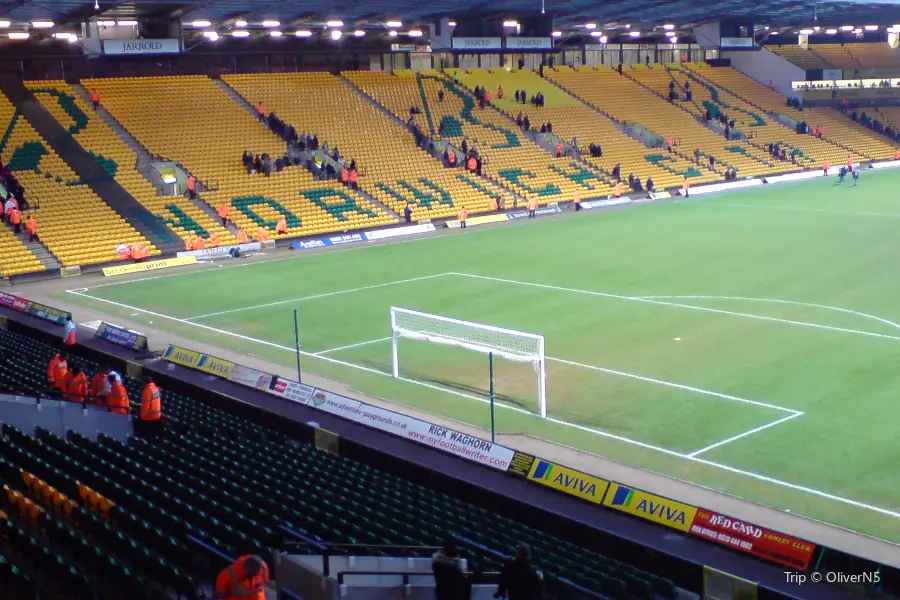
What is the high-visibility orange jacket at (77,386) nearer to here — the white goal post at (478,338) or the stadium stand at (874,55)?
the white goal post at (478,338)

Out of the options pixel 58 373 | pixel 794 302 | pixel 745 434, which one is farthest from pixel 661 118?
pixel 58 373

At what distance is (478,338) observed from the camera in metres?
20.6

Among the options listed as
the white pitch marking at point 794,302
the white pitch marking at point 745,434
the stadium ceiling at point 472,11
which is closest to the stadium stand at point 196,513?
the white pitch marking at point 745,434

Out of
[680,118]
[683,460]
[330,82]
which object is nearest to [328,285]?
[683,460]

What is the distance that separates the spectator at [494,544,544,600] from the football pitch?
6901mm

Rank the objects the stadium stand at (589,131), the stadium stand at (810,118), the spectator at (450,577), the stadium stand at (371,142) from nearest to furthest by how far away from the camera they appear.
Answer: the spectator at (450,577), the stadium stand at (371,142), the stadium stand at (589,131), the stadium stand at (810,118)

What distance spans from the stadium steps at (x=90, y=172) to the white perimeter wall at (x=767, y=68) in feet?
188

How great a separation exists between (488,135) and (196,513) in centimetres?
4991

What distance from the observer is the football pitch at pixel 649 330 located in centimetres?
1661

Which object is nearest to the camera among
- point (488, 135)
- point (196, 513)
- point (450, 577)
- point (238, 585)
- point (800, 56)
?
point (238, 585)

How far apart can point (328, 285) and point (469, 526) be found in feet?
71.4

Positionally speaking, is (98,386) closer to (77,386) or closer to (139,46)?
(77,386)

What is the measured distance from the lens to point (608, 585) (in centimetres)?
977

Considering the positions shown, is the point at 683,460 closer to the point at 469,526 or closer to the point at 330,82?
the point at 469,526
